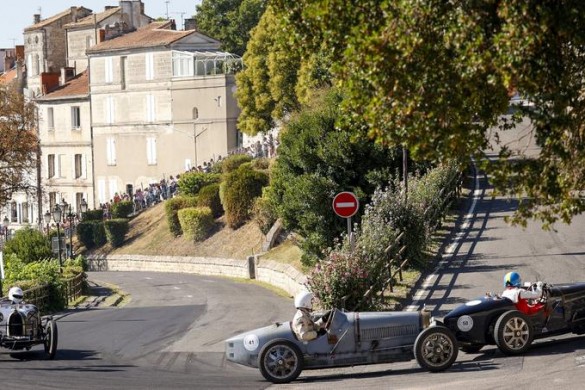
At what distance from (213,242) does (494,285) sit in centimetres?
3300

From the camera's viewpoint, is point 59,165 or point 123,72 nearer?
point 123,72

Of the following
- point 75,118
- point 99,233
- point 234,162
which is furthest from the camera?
point 75,118

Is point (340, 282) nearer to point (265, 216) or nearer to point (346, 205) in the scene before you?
point (346, 205)

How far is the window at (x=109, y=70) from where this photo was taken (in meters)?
93.4

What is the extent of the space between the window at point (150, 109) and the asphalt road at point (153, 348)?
47375mm

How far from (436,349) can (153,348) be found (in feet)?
25.8

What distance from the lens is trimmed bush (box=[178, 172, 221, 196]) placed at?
223 ft

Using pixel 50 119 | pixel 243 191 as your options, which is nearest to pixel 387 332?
pixel 243 191

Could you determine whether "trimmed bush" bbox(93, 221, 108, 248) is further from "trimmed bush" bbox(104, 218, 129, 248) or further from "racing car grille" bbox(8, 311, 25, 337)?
"racing car grille" bbox(8, 311, 25, 337)

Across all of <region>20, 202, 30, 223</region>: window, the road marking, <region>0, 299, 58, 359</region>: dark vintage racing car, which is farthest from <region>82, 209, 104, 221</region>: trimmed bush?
<region>0, 299, 58, 359</region>: dark vintage racing car

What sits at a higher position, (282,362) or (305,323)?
(305,323)

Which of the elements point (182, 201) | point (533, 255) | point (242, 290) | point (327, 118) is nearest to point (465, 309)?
point (533, 255)

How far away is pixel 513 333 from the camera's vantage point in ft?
66.2

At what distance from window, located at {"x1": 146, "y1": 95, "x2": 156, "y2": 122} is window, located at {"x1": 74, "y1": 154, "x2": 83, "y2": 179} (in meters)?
9.75
